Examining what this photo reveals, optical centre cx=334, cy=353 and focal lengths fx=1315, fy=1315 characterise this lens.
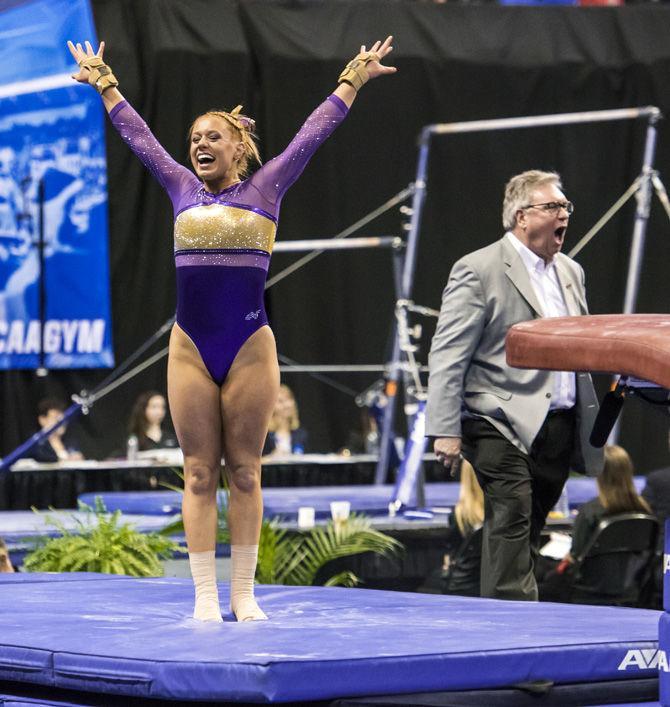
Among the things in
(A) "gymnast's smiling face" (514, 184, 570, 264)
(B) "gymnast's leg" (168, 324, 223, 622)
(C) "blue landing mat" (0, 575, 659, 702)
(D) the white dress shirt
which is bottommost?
(C) "blue landing mat" (0, 575, 659, 702)

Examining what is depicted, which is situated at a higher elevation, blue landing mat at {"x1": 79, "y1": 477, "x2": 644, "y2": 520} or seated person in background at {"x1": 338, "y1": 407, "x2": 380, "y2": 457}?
seated person in background at {"x1": 338, "y1": 407, "x2": 380, "y2": 457}

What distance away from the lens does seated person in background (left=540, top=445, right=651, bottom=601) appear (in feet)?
17.8

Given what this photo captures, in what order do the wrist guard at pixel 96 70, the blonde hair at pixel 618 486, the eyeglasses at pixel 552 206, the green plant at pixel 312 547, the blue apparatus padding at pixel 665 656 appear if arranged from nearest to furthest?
1. the blue apparatus padding at pixel 665 656
2. the wrist guard at pixel 96 70
3. the eyeglasses at pixel 552 206
4. the green plant at pixel 312 547
5. the blonde hair at pixel 618 486

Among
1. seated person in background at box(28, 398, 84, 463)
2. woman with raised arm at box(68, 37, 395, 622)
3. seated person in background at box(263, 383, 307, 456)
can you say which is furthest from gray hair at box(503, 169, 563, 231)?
seated person in background at box(263, 383, 307, 456)

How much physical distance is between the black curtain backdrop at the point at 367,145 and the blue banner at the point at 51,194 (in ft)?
0.71

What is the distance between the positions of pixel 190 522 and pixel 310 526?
2456mm

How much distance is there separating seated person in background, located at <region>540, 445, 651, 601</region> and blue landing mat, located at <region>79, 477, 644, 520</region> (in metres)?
1.53

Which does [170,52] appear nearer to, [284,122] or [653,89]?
[284,122]

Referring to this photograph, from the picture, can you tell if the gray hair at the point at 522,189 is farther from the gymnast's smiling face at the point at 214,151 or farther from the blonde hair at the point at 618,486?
the blonde hair at the point at 618,486

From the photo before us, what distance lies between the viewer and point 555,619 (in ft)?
11.4

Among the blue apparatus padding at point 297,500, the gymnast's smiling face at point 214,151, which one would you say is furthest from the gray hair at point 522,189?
the blue apparatus padding at point 297,500

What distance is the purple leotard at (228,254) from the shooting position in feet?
11.3

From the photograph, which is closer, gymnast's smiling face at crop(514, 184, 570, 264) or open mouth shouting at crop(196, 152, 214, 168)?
open mouth shouting at crop(196, 152, 214, 168)

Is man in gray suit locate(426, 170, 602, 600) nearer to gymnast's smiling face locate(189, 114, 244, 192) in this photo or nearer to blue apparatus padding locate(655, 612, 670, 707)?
gymnast's smiling face locate(189, 114, 244, 192)
